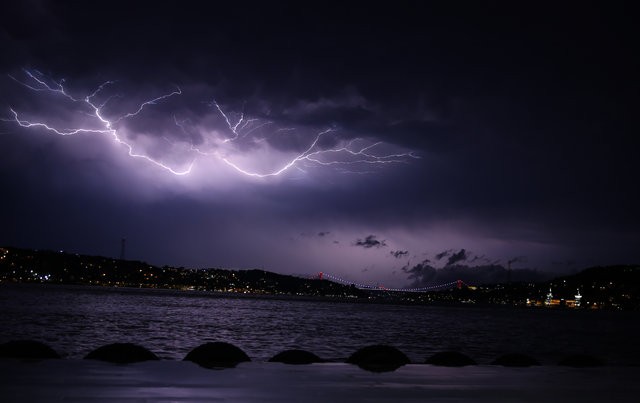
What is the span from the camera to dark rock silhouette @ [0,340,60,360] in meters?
11.8

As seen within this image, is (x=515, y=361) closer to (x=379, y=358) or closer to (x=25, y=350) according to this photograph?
(x=379, y=358)

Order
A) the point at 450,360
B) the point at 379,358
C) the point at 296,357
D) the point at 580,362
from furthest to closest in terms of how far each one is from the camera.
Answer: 1. the point at 580,362
2. the point at 450,360
3. the point at 296,357
4. the point at 379,358

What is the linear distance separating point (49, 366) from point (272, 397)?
4652mm

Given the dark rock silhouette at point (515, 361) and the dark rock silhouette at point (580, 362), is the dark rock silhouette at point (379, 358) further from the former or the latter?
the dark rock silhouette at point (580, 362)

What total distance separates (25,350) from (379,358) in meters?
7.07

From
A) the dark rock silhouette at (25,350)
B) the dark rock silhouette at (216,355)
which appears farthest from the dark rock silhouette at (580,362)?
the dark rock silhouette at (25,350)

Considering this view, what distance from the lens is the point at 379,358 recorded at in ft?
43.0

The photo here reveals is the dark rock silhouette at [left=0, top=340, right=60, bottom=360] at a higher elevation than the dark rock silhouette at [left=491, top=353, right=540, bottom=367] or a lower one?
higher

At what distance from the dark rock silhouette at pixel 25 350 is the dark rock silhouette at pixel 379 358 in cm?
609

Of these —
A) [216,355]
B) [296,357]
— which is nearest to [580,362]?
[296,357]

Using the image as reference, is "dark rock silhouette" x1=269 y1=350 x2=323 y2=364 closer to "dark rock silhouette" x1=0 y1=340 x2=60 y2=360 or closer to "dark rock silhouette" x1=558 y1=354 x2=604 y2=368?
"dark rock silhouette" x1=0 y1=340 x2=60 y2=360

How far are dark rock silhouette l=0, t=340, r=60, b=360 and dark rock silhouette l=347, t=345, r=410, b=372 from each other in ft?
20.0

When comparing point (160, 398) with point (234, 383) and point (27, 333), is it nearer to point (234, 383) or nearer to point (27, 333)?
point (234, 383)

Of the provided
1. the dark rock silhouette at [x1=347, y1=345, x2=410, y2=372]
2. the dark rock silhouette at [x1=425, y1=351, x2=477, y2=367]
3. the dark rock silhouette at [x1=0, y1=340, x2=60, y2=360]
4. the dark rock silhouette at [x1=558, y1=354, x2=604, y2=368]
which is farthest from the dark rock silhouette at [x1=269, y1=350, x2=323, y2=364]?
the dark rock silhouette at [x1=558, y1=354, x2=604, y2=368]
